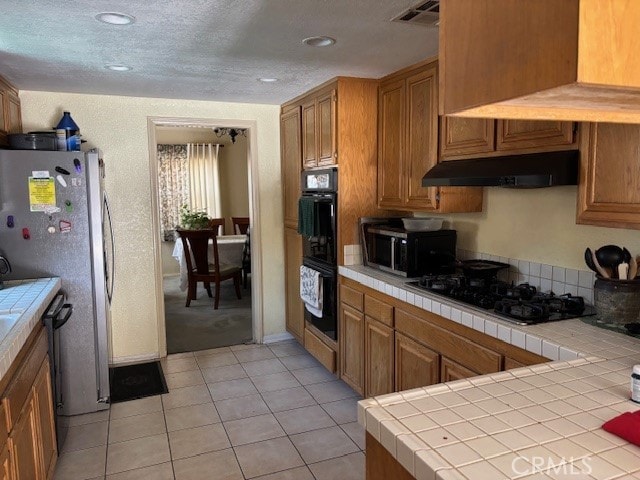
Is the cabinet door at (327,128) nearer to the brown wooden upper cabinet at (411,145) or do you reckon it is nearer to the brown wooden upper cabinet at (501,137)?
the brown wooden upper cabinet at (411,145)

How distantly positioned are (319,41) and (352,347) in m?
1.93

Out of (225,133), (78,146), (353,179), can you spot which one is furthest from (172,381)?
(225,133)

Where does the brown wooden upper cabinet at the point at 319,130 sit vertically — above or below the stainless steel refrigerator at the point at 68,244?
above

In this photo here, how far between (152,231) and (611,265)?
3.29 m

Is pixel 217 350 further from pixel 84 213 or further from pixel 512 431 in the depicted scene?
pixel 512 431

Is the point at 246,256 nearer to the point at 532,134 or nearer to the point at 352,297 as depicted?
the point at 352,297

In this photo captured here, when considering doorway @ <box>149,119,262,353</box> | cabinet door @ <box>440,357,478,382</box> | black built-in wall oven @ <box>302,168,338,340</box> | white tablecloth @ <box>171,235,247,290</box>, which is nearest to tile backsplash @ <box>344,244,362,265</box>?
black built-in wall oven @ <box>302,168,338,340</box>

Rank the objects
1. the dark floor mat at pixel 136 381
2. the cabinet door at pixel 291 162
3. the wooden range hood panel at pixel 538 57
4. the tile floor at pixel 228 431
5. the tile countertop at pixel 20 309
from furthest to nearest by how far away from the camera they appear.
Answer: the cabinet door at pixel 291 162
the dark floor mat at pixel 136 381
the tile floor at pixel 228 431
the tile countertop at pixel 20 309
the wooden range hood panel at pixel 538 57

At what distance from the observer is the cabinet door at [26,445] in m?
1.71

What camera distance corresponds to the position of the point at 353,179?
3.23 metres

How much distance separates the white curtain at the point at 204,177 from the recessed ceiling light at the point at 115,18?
5395 millimetres

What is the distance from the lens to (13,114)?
335 centimetres

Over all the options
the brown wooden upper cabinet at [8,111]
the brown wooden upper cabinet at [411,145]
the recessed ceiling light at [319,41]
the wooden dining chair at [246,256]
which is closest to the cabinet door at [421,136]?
the brown wooden upper cabinet at [411,145]

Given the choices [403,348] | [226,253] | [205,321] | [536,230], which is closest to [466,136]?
[536,230]
